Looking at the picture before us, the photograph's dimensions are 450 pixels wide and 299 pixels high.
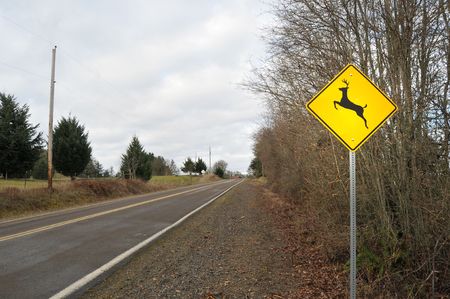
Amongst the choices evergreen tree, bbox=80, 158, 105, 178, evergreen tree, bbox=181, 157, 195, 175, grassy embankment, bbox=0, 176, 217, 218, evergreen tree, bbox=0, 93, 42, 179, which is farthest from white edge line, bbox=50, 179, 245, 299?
evergreen tree, bbox=181, 157, 195, 175

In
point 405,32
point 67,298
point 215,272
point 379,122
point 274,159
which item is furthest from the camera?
point 274,159

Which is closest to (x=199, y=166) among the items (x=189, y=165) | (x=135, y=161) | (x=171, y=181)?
(x=189, y=165)

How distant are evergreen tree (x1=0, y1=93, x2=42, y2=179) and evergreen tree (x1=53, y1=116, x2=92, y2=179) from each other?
236 centimetres

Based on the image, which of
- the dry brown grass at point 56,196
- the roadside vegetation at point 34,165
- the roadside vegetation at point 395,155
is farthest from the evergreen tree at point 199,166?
the roadside vegetation at point 395,155

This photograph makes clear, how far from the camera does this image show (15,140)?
28797mm

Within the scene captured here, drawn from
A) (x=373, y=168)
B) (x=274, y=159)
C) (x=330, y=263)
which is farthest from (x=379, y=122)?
(x=274, y=159)

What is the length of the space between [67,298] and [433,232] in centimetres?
501

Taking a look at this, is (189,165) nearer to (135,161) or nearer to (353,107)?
(135,161)

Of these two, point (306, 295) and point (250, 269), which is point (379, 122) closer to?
point (306, 295)

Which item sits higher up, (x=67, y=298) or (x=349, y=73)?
(x=349, y=73)

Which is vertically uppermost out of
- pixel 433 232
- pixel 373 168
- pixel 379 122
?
pixel 379 122

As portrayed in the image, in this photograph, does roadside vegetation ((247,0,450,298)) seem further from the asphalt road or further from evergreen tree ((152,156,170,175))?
evergreen tree ((152,156,170,175))

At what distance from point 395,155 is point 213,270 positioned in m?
3.58

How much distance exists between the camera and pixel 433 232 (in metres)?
4.95
